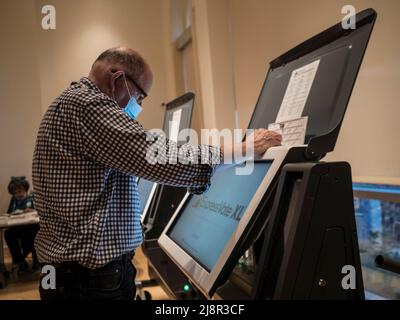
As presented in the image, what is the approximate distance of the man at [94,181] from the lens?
1036mm

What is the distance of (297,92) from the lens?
1.21m

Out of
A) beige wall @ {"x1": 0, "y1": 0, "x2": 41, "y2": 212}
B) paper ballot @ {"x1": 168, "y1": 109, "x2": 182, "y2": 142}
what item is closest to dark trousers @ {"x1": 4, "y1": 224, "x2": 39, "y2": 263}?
beige wall @ {"x1": 0, "y1": 0, "x2": 41, "y2": 212}

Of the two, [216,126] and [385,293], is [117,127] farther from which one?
[216,126]

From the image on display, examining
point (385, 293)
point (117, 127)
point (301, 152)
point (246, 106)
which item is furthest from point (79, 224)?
point (246, 106)

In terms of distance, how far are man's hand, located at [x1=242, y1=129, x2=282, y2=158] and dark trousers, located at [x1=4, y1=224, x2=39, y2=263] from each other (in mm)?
3845

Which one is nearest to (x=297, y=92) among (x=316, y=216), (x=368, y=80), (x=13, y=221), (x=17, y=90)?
(x=316, y=216)

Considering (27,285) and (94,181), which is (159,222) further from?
(27,285)

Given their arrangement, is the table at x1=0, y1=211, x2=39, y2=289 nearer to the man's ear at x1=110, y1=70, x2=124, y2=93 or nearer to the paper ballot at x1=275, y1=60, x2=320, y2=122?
the man's ear at x1=110, y1=70, x2=124, y2=93

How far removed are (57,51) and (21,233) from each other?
243 cm

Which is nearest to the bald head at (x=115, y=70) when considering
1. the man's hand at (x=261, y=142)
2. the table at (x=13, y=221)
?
the man's hand at (x=261, y=142)

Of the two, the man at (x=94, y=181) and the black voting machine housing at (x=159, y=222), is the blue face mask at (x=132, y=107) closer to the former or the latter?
the man at (x=94, y=181)

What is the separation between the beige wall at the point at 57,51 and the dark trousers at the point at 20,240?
95 centimetres

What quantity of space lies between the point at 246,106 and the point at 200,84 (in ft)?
2.21

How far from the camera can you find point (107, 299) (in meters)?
1.12
